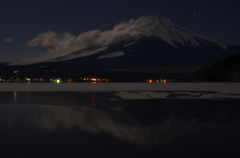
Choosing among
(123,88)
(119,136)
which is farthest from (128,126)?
(123,88)

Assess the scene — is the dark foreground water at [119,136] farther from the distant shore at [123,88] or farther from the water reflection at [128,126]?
the distant shore at [123,88]

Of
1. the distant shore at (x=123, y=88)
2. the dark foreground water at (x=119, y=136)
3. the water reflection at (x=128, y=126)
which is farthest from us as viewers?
the distant shore at (x=123, y=88)

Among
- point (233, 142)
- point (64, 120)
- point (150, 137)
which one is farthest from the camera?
point (64, 120)

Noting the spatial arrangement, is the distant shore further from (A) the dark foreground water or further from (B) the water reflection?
(A) the dark foreground water

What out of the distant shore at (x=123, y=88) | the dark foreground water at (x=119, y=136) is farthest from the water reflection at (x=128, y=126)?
the distant shore at (x=123, y=88)

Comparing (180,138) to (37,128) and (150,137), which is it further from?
(37,128)

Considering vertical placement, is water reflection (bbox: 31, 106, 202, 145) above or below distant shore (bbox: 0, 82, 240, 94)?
below

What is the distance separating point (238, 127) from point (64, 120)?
30.0ft

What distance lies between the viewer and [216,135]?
14469mm

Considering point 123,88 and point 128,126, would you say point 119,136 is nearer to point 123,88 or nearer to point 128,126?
point 128,126

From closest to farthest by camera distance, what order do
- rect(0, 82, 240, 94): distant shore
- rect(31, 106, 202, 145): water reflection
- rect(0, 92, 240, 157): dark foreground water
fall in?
1. rect(0, 92, 240, 157): dark foreground water
2. rect(31, 106, 202, 145): water reflection
3. rect(0, 82, 240, 94): distant shore

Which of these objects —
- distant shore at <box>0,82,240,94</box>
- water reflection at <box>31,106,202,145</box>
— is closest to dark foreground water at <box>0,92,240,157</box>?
water reflection at <box>31,106,202,145</box>

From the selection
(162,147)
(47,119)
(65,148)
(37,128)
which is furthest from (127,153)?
(47,119)

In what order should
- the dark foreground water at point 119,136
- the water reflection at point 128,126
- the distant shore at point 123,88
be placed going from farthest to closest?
the distant shore at point 123,88 < the water reflection at point 128,126 < the dark foreground water at point 119,136
